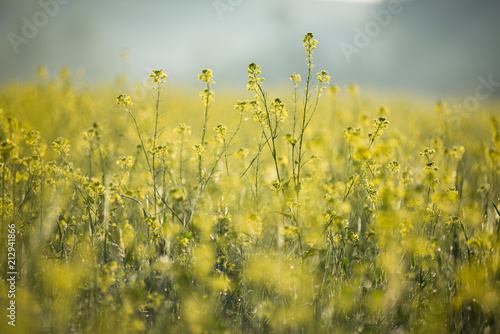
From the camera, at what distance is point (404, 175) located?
7.14 feet

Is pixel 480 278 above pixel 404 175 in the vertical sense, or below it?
below

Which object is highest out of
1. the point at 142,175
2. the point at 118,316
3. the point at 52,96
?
the point at 52,96

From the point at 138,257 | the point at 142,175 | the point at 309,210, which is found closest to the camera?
the point at 138,257

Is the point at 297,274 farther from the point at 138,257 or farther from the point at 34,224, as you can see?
the point at 34,224

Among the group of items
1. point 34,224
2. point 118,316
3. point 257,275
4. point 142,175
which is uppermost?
point 142,175

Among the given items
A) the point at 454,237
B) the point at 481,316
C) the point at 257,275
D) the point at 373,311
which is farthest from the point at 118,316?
the point at 454,237

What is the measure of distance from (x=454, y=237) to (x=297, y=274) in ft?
3.68

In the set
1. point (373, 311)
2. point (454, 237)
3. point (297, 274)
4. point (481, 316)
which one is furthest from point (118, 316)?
point (454, 237)

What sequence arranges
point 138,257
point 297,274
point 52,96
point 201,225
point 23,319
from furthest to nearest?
point 52,96, point 138,257, point 201,225, point 297,274, point 23,319

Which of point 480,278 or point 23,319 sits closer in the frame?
point 23,319

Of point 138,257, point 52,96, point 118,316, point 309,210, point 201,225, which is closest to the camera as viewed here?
point 118,316

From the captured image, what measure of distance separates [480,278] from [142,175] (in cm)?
253

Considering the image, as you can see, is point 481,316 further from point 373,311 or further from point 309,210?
point 309,210

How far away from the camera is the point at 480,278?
1.71 meters
